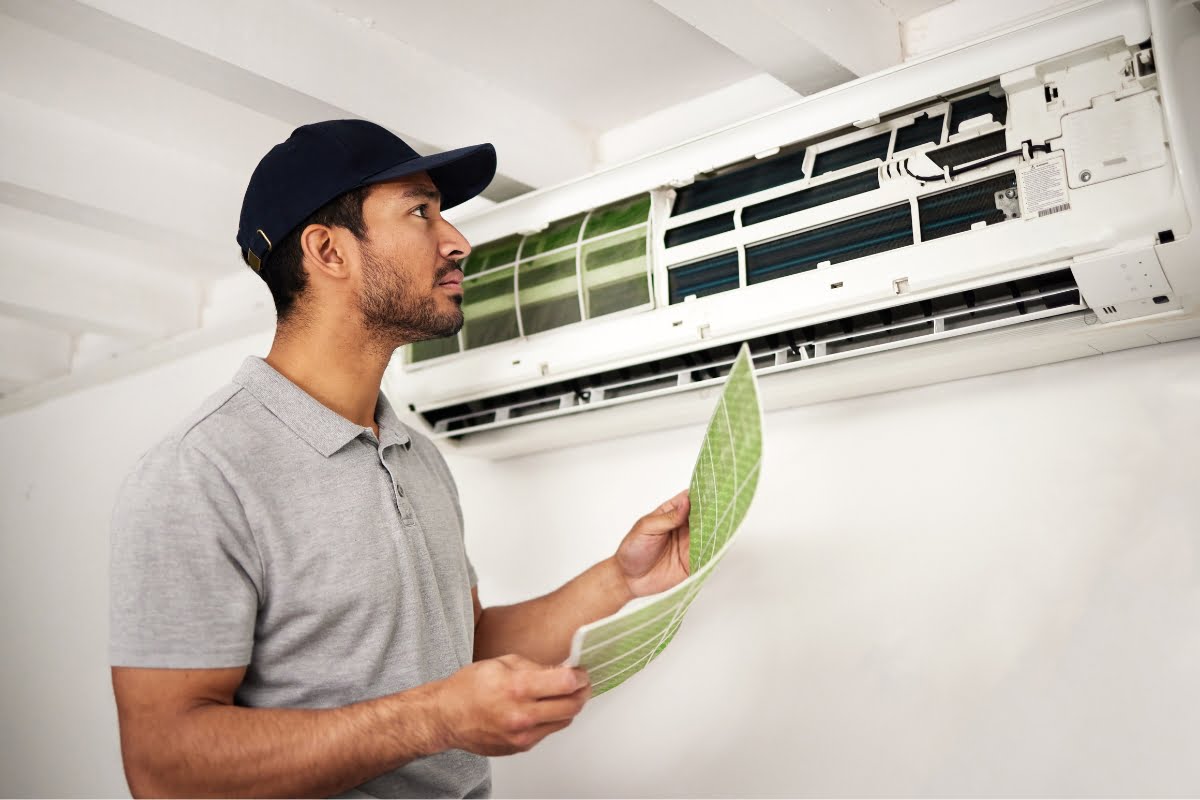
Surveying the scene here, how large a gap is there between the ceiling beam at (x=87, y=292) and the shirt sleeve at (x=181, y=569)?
1.63 metres

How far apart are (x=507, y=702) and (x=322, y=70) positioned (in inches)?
44.8

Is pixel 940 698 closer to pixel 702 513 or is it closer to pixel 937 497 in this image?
pixel 937 497

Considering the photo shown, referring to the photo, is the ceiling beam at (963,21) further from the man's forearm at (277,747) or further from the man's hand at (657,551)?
the man's forearm at (277,747)

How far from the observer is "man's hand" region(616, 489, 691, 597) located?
1565 millimetres

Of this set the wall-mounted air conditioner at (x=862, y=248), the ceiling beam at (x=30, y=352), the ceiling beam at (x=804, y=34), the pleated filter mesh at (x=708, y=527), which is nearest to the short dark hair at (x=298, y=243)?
the wall-mounted air conditioner at (x=862, y=248)

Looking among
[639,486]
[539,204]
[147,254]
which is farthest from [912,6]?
[147,254]

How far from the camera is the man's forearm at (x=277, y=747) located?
1.16 m

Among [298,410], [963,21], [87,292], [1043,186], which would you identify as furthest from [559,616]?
[87,292]

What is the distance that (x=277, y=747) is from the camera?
46.3 inches

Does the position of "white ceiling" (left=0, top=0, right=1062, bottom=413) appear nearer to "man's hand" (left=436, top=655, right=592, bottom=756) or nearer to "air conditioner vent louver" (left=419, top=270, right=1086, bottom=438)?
"air conditioner vent louver" (left=419, top=270, right=1086, bottom=438)

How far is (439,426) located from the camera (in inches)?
81.4

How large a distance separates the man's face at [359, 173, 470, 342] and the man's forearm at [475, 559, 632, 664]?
466mm

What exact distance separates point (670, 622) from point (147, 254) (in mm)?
2063

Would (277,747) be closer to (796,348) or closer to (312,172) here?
(312,172)
